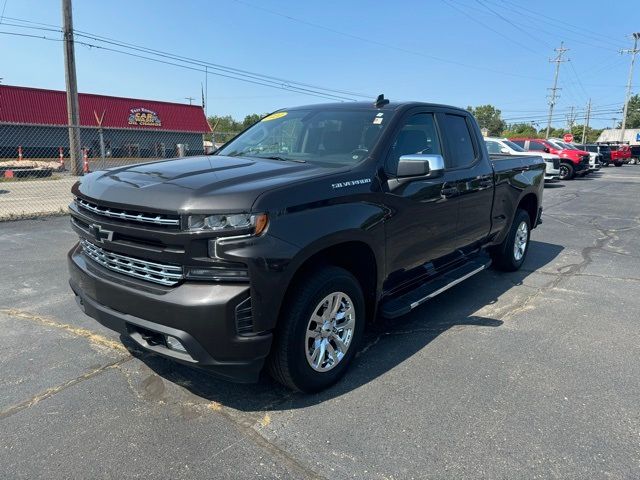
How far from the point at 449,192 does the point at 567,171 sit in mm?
21852

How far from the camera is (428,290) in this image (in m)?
4.11

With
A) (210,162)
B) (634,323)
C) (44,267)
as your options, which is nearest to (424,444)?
(210,162)

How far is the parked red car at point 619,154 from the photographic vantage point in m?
38.9

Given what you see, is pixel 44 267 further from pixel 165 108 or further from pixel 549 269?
pixel 165 108

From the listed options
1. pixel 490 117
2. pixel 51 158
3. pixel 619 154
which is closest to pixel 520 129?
pixel 490 117

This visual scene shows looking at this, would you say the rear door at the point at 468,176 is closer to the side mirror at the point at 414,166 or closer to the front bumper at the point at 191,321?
the side mirror at the point at 414,166

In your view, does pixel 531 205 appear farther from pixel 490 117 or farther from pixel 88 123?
pixel 490 117

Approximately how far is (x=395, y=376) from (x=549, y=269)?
158 inches

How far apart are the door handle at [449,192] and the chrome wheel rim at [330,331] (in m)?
1.47

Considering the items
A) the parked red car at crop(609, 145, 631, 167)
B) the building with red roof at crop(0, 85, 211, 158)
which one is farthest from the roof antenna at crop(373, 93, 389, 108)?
the parked red car at crop(609, 145, 631, 167)

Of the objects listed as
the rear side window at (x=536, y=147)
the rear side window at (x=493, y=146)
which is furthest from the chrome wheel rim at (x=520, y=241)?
the rear side window at (x=536, y=147)

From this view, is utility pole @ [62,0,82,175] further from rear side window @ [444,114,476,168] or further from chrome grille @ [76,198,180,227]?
chrome grille @ [76,198,180,227]

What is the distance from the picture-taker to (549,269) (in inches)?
256

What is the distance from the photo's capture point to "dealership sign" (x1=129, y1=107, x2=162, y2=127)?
114ft
